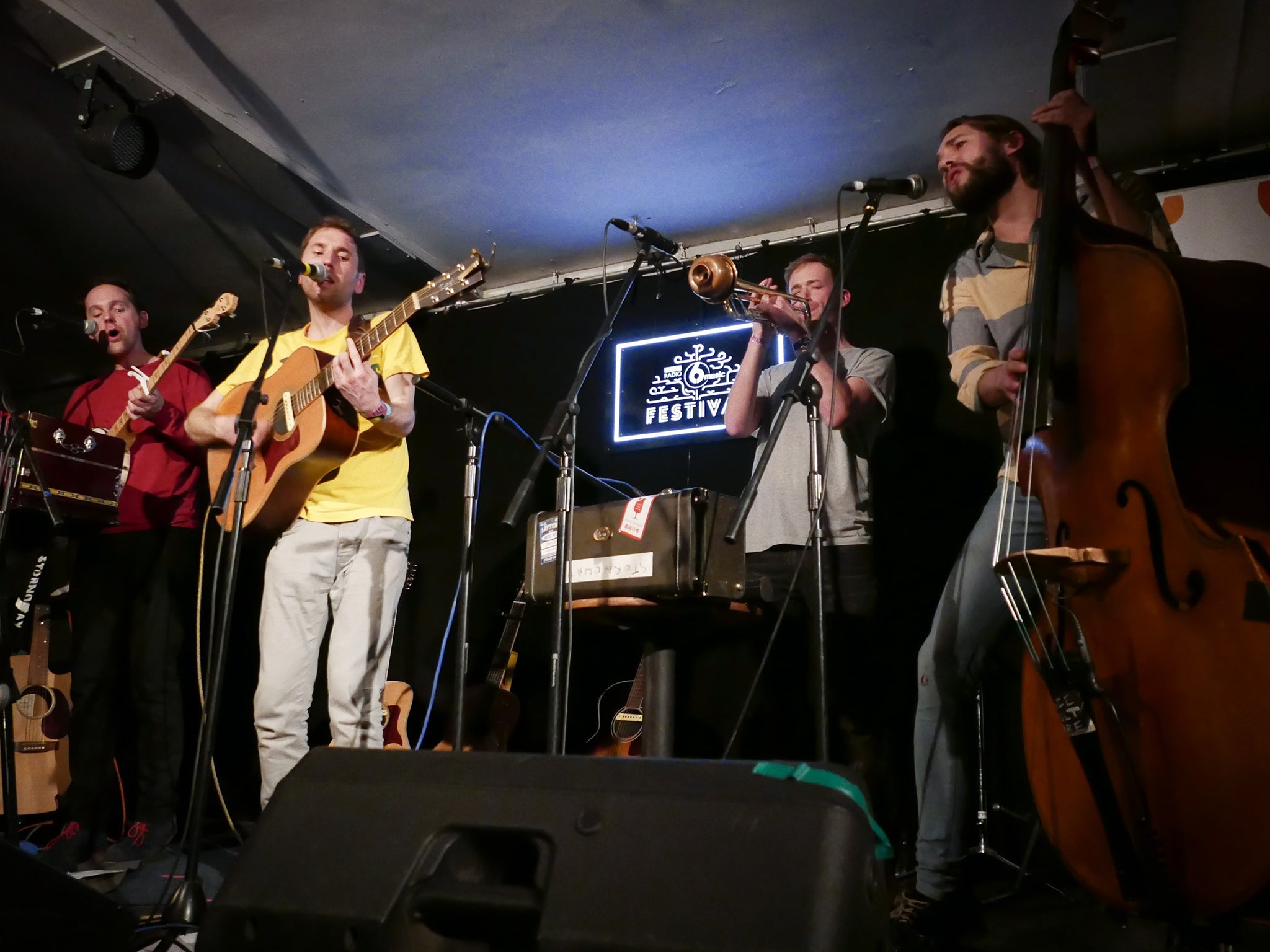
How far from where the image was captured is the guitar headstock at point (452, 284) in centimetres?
285

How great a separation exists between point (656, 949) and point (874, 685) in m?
1.99

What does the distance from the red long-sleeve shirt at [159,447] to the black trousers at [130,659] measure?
0.07m

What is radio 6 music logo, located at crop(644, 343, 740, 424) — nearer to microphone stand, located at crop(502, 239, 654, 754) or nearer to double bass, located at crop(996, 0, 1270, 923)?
microphone stand, located at crop(502, 239, 654, 754)

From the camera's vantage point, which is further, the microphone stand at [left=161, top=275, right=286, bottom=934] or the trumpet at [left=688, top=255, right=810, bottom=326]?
the trumpet at [left=688, top=255, right=810, bottom=326]

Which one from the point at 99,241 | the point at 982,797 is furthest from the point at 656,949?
the point at 99,241

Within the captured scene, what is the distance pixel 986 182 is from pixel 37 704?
3.96 metres

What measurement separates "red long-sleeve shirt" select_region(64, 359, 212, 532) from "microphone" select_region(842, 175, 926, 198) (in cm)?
251

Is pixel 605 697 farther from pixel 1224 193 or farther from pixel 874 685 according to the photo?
pixel 1224 193

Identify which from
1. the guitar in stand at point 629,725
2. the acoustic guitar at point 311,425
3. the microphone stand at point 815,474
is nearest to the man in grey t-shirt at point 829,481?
the microphone stand at point 815,474

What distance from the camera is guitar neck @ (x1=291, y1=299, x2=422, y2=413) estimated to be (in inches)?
114

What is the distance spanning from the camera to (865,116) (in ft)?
11.0

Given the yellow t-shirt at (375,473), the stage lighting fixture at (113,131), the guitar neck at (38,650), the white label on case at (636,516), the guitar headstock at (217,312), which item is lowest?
the guitar neck at (38,650)

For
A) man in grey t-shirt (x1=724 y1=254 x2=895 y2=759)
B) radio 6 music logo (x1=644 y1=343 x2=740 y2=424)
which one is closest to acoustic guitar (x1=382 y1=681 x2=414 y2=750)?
radio 6 music logo (x1=644 y1=343 x2=740 y2=424)

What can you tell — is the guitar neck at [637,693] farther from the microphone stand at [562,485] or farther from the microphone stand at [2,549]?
the microphone stand at [2,549]
